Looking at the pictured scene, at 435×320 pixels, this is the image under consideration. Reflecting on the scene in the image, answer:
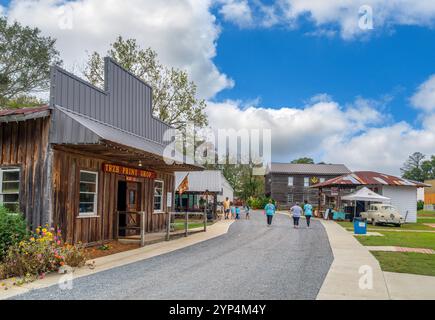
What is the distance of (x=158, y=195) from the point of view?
65.8ft

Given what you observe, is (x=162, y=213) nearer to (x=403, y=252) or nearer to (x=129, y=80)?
(x=129, y=80)

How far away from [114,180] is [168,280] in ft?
23.9

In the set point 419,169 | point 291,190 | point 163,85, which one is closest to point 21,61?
point 163,85

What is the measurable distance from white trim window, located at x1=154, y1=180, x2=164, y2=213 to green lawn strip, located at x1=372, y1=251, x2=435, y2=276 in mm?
9758

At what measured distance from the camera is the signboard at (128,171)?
14.9 m

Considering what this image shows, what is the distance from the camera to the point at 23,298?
7539mm

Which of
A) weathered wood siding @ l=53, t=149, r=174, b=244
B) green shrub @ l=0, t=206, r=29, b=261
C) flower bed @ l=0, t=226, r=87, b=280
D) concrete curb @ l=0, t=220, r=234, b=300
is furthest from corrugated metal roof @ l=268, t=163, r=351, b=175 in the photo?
flower bed @ l=0, t=226, r=87, b=280

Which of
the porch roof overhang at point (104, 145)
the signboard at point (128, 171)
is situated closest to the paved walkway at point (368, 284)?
the porch roof overhang at point (104, 145)

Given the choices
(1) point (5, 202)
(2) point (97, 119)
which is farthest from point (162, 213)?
(1) point (5, 202)

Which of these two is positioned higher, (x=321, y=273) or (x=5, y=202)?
(x=5, y=202)

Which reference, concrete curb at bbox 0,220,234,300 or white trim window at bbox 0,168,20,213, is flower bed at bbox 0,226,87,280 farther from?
white trim window at bbox 0,168,20,213

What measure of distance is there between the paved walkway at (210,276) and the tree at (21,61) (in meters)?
26.3

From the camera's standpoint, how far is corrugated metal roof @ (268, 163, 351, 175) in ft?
220

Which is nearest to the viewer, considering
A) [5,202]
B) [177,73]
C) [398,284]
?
[398,284]
